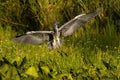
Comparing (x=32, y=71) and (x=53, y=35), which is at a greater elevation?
(x=53, y=35)

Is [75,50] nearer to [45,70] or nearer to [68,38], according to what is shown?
[68,38]

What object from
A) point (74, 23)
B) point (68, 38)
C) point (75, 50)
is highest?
point (74, 23)

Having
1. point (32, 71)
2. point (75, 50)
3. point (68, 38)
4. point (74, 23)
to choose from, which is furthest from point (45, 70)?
point (68, 38)

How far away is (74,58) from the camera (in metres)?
4.12

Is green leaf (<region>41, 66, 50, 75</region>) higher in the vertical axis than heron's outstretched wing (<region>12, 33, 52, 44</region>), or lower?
lower

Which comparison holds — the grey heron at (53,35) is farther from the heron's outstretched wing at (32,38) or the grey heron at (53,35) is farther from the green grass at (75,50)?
the green grass at (75,50)

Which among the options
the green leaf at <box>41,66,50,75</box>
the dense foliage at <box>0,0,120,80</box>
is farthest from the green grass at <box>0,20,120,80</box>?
the green leaf at <box>41,66,50,75</box>

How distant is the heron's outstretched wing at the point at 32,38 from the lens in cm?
411

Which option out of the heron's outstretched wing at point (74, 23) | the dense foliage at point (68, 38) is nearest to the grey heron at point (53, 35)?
the heron's outstretched wing at point (74, 23)

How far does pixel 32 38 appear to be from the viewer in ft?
13.8

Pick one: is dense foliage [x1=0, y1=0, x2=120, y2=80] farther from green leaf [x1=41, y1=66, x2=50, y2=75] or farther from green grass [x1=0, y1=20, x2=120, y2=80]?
green leaf [x1=41, y1=66, x2=50, y2=75]

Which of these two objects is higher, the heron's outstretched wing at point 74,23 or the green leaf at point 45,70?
the heron's outstretched wing at point 74,23

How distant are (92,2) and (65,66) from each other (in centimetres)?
185

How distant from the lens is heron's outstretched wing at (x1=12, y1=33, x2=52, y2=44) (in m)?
4.11
